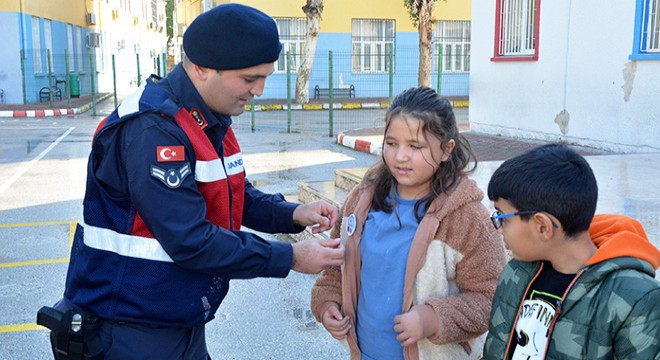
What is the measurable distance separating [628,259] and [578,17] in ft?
31.8

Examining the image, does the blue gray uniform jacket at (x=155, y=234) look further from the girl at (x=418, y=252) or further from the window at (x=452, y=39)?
the window at (x=452, y=39)

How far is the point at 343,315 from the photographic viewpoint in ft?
8.13

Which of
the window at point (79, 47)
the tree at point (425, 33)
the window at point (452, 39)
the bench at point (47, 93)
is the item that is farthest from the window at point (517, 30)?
the window at point (79, 47)

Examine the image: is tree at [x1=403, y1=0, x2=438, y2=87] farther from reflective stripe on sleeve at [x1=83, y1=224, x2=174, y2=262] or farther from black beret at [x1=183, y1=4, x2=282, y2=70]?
reflective stripe on sleeve at [x1=83, y1=224, x2=174, y2=262]

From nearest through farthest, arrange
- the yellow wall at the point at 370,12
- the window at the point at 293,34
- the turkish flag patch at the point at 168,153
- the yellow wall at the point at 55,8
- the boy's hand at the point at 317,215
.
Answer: the turkish flag patch at the point at 168,153 → the boy's hand at the point at 317,215 → the yellow wall at the point at 55,8 → the window at the point at 293,34 → the yellow wall at the point at 370,12

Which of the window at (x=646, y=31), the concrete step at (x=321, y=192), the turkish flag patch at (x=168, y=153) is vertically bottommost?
the concrete step at (x=321, y=192)

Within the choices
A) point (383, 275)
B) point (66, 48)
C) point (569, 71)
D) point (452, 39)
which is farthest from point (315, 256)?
point (452, 39)

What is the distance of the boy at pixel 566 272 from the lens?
5.78 feet

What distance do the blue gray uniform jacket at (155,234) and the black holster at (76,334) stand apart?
0.04 metres

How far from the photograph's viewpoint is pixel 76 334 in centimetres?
214

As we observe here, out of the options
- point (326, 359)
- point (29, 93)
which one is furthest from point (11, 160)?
point (29, 93)

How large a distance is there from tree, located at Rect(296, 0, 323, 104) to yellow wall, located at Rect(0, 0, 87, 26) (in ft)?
31.0

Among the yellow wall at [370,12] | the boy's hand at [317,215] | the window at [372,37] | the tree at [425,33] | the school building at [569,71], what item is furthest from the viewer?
the window at [372,37]

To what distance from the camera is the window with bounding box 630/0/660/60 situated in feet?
30.4
